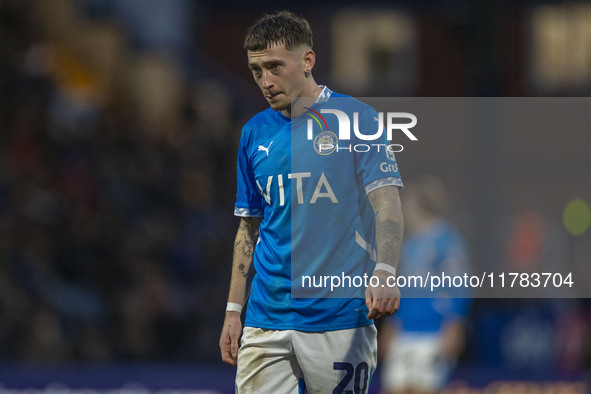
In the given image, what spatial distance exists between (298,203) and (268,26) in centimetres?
78

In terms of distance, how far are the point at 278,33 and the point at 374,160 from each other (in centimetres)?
69

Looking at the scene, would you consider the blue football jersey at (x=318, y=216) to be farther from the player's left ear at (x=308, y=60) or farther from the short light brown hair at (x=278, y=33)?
the short light brown hair at (x=278, y=33)

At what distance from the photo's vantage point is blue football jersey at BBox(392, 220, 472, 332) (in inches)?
331

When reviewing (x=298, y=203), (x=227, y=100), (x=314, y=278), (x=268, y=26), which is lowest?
(x=314, y=278)

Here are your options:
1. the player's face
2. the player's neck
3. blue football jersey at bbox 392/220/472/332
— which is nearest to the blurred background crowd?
blue football jersey at bbox 392/220/472/332

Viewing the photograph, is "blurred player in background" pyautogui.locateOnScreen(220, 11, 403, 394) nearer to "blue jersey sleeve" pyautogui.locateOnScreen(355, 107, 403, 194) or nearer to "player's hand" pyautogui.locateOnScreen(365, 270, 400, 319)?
"blue jersey sleeve" pyautogui.locateOnScreen(355, 107, 403, 194)

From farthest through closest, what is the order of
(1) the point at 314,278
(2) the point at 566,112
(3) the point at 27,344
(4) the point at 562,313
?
1. (2) the point at 566,112
2. (4) the point at 562,313
3. (3) the point at 27,344
4. (1) the point at 314,278

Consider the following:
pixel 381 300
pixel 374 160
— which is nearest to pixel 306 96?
pixel 374 160

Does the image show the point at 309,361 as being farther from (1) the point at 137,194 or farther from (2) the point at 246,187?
(1) the point at 137,194

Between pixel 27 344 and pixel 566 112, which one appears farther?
pixel 566 112

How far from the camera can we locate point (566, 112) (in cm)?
2228

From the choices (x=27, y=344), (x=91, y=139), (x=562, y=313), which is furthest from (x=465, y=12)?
(x=27, y=344)

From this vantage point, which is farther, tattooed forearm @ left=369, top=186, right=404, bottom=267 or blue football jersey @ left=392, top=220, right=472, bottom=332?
blue football jersey @ left=392, top=220, right=472, bottom=332

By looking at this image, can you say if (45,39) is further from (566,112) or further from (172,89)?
(566,112)
